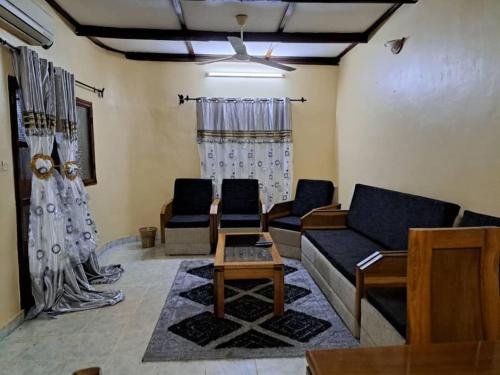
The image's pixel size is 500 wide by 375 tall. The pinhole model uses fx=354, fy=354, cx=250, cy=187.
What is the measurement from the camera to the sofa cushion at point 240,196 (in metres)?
4.85

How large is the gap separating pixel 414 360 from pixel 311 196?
3848mm

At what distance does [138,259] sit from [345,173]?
2884mm

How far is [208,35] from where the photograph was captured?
3.93m

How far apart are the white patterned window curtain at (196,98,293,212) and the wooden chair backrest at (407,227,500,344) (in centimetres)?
388

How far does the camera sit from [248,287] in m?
3.28

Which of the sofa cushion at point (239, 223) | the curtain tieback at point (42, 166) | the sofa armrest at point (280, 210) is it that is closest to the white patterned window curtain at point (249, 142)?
the sofa armrest at point (280, 210)

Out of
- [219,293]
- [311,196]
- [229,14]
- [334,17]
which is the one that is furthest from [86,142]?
[334,17]

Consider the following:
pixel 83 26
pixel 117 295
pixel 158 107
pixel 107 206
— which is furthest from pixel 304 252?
pixel 83 26

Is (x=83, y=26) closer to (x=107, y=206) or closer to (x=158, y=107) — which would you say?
(x=158, y=107)

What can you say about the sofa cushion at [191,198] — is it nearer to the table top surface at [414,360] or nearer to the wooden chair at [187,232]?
the wooden chair at [187,232]

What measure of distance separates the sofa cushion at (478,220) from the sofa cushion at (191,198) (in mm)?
3212

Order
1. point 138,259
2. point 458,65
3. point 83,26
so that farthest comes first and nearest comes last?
point 138,259 < point 83,26 < point 458,65

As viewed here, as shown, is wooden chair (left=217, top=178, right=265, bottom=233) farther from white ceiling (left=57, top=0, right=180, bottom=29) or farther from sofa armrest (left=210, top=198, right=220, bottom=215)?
white ceiling (left=57, top=0, right=180, bottom=29)

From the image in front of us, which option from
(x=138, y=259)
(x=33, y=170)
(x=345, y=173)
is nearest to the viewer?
(x=33, y=170)
